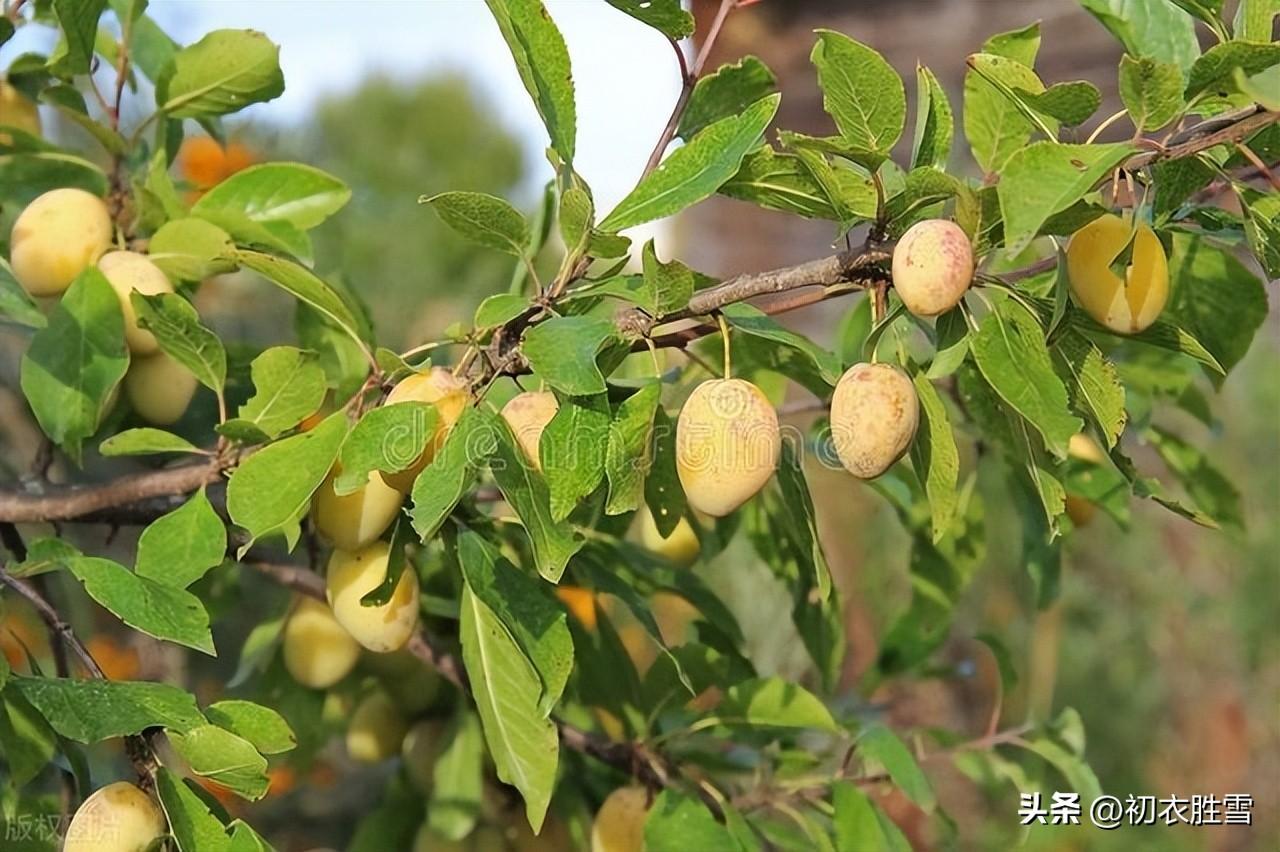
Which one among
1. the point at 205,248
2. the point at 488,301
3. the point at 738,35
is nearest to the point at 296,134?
the point at 738,35

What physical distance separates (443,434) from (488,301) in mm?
54

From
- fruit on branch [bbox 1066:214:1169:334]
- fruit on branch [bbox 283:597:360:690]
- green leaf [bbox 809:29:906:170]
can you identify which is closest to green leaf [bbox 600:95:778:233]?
green leaf [bbox 809:29:906:170]

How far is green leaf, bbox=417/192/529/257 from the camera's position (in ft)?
Answer: 1.58

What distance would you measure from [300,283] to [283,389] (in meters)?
0.05

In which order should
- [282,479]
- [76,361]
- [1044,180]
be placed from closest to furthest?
[1044,180] → [282,479] → [76,361]

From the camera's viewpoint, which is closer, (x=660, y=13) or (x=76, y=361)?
(x=660, y=13)

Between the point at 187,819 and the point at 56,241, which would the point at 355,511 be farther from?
the point at 56,241

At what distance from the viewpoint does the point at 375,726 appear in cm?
81

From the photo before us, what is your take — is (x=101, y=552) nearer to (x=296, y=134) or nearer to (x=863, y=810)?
(x=863, y=810)

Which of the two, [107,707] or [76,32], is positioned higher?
[76,32]

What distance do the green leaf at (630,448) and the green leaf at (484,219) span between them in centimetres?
9

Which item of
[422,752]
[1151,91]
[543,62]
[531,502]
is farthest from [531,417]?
[422,752]

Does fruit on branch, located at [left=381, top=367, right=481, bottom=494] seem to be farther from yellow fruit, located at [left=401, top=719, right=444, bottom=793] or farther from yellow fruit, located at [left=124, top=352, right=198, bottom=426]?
yellow fruit, located at [left=401, top=719, right=444, bottom=793]

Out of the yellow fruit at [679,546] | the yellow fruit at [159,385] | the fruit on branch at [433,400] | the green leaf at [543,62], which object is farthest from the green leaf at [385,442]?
the yellow fruit at [679,546]
